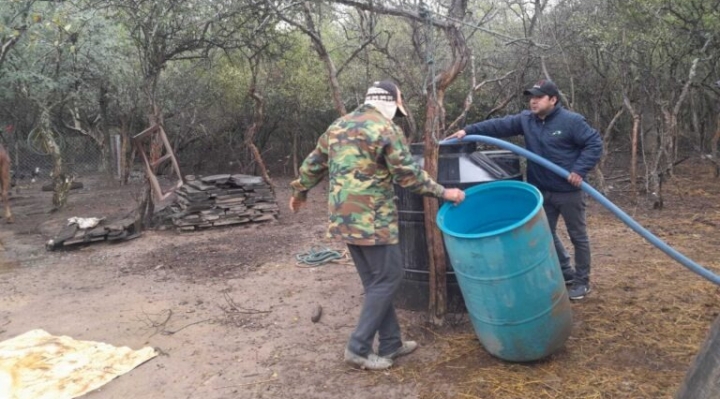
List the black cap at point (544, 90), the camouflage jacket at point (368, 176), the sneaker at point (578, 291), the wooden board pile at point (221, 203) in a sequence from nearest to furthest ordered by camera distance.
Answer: the camouflage jacket at point (368, 176) → the black cap at point (544, 90) → the sneaker at point (578, 291) → the wooden board pile at point (221, 203)

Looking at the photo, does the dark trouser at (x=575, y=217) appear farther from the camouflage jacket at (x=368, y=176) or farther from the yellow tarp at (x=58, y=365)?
the yellow tarp at (x=58, y=365)

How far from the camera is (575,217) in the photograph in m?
4.02

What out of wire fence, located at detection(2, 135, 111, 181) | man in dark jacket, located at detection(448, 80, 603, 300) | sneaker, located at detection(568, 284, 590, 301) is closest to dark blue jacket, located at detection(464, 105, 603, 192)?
man in dark jacket, located at detection(448, 80, 603, 300)

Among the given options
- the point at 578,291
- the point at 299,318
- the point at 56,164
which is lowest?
the point at 299,318

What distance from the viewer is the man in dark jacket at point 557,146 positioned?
3.85 m

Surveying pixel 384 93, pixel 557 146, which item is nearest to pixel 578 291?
pixel 557 146

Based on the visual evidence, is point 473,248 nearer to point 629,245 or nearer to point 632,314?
point 632,314

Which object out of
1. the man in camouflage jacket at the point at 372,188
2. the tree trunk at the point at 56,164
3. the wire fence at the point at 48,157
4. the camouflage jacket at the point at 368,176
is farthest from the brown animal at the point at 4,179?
the camouflage jacket at the point at 368,176

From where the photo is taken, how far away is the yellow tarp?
334cm

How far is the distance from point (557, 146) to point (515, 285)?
140 centimetres

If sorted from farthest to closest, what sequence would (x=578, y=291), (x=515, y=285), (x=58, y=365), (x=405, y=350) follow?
(x=578, y=291)
(x=58, y=365)
(x=405, y=350)
(x=515, y=285)

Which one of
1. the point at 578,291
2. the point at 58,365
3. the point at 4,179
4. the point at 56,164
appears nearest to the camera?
the point at 58,365

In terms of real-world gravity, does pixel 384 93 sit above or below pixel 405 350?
above

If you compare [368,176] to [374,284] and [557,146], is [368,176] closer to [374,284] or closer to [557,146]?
[374,284]
